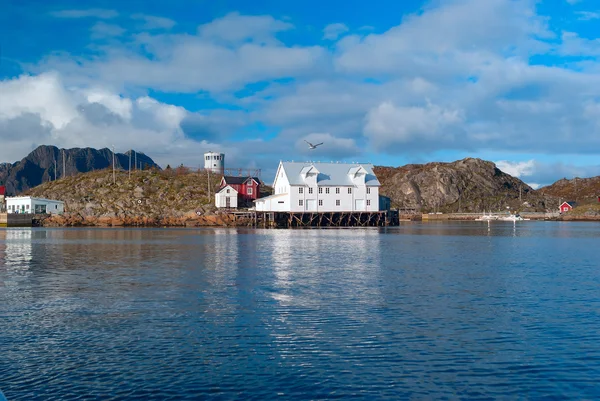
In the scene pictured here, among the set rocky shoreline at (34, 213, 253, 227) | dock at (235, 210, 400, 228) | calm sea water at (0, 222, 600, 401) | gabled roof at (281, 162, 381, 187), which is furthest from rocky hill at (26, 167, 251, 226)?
calm sea water at (0, 222, 600, 401)

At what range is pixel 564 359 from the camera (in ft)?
45.7

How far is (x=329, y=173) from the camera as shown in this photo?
94.2 metres

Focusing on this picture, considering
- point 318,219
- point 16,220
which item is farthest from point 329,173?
A: point 16,220

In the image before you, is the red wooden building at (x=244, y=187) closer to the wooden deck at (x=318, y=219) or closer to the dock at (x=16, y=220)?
the wooden deck at (x=318, y=219)

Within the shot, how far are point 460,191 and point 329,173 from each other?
10536 centimetres

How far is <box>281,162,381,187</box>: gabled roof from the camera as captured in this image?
92.1 m

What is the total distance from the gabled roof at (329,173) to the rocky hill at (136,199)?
618 inches

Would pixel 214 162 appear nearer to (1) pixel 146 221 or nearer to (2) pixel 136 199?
(2) pixel 136 199

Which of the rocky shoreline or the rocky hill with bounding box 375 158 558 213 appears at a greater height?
the rocky hill with bounding box 375 158 558 213

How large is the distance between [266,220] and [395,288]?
71509 millimetres

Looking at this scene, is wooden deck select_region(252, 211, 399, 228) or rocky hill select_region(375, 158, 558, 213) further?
rocky hill select_region(375, 158, 558, 213)

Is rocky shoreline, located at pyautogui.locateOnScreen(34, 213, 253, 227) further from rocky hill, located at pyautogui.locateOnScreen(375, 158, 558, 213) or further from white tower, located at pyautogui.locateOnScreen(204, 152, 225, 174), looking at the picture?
rocky hill, located at pyautogui.locateOnScreen(375, 158, 558, 213)

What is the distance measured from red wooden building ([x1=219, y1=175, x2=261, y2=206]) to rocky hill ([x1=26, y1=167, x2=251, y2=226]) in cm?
529

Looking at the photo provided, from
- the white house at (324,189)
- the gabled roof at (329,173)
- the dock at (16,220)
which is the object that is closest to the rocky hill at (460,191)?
the gabled roof at (329,173)
